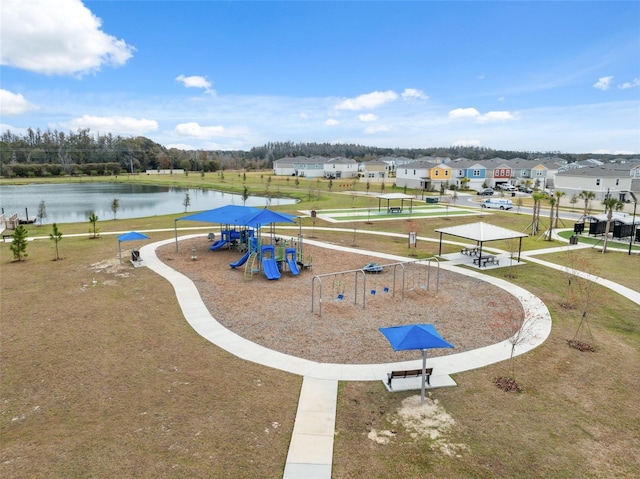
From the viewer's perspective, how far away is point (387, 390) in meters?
10.0

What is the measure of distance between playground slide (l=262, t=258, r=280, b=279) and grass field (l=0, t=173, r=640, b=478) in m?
5.11

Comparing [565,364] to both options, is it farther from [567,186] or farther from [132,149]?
[132,149]

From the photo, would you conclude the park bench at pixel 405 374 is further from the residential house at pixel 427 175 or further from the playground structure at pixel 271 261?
the residential house at pixel 427 175

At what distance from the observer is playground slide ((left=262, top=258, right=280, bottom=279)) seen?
1941 centimetres

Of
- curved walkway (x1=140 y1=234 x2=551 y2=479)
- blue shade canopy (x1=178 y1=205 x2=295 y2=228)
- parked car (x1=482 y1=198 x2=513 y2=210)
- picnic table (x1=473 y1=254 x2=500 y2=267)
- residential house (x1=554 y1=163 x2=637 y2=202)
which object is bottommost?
curved walkway (x1=140 y1=234 x2=551 y2=479)

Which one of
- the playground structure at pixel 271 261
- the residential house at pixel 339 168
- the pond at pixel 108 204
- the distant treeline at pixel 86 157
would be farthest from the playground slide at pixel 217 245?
the distant treeline at pixel 86 157

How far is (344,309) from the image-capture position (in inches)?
611

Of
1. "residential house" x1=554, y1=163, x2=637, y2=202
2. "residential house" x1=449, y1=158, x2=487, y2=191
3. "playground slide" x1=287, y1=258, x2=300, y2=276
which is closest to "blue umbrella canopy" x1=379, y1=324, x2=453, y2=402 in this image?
"playground slide" x1=287, y1=258, x2=300, y2=276

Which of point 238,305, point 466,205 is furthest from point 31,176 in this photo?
point 238,305

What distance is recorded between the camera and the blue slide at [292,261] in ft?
66.2

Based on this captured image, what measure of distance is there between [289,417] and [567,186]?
64.5 metres

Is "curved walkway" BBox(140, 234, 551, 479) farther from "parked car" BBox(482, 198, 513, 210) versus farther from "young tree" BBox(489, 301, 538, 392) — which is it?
"parked car" BBox(482, 198, 513, 210)

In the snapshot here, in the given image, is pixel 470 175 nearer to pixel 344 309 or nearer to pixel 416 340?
pixel 344 309

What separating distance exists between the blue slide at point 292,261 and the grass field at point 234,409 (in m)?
6.38
